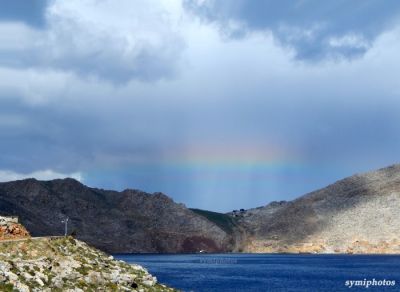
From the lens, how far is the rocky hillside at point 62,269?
4483cm

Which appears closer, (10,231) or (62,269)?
(62,269)

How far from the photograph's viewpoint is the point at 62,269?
4962cm

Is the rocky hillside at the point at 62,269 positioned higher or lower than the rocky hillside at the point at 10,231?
lower

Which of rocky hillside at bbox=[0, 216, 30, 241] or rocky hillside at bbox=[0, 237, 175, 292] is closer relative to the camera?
rocky hillside at bbox=[0, 237, 175, 292]

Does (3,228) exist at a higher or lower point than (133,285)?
higher

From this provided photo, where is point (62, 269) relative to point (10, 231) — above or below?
below

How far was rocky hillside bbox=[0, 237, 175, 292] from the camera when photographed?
44831mm

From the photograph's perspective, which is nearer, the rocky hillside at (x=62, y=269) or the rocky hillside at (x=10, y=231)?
the rocky hillside at (x=62, y=269)

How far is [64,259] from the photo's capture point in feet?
172

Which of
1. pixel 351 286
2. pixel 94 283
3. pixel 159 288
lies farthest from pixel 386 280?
pixel 94 283

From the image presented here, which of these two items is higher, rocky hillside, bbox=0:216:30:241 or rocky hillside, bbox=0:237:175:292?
rocky hillside, bbox=0:216:30:241

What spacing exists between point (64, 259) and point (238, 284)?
8733 cm

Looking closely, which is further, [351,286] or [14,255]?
[351,286]

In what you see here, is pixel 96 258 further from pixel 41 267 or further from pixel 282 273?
pixel 282 273
